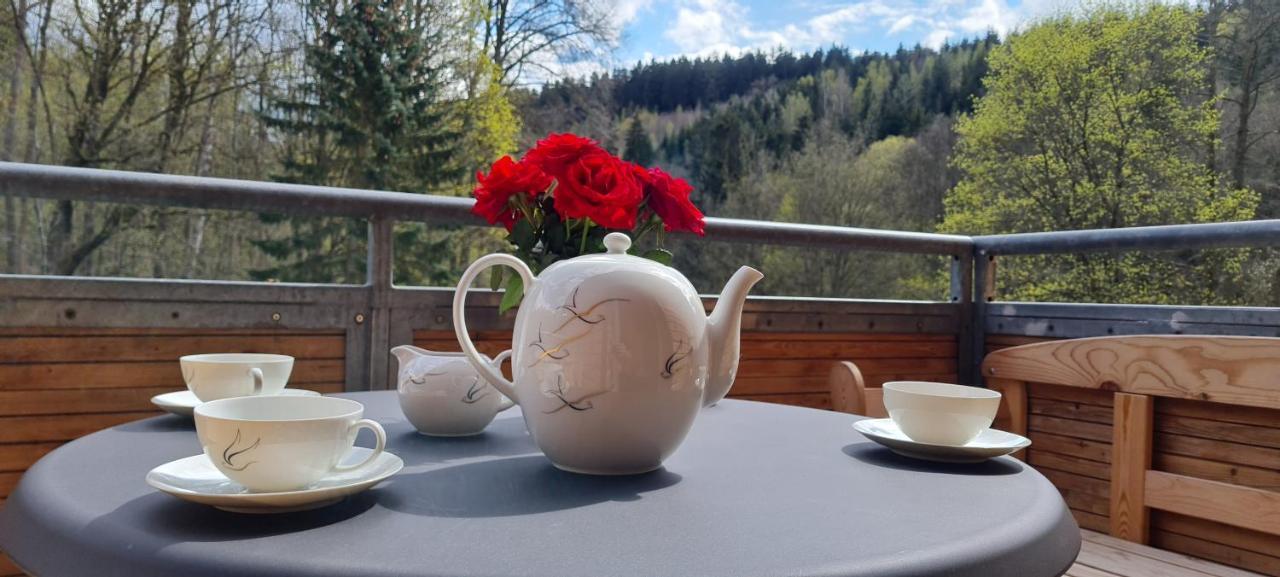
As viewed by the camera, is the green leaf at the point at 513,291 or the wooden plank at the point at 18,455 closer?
the green leaf at the point at 513,291

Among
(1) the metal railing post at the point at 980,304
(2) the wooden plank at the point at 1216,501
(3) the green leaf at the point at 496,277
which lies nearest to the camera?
(3) the green leaf at the point at 496,277

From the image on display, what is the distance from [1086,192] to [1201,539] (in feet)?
49.4

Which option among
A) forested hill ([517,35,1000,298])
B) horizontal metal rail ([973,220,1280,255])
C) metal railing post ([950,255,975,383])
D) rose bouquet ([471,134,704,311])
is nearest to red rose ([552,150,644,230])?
rose bouquet ([471,134,704,311])

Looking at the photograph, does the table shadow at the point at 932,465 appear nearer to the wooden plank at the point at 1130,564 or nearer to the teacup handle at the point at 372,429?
the teacup handle at the point at 372,429

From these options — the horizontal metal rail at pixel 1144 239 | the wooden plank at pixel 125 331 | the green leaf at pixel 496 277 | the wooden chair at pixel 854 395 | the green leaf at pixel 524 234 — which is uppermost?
the horizontal metal rail at pixel 1144 239

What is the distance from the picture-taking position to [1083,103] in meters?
15.1

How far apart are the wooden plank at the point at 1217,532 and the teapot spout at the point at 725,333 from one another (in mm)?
1283

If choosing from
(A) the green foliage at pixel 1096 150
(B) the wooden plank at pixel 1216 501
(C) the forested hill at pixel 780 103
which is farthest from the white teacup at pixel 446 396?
(C) the forested hill at pixel 780 103

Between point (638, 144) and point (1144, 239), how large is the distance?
15.4 m

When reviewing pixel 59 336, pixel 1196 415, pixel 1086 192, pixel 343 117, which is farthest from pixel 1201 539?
pixel 1086 192

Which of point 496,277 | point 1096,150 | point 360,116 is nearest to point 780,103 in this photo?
point 1096,150

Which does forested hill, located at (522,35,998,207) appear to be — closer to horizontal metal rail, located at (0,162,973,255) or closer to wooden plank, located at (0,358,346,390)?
horizontal metal rail, located at (0,162,973,255)

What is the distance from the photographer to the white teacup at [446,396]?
905 millimetres

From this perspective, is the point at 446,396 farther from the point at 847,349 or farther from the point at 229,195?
the point at 847,349
